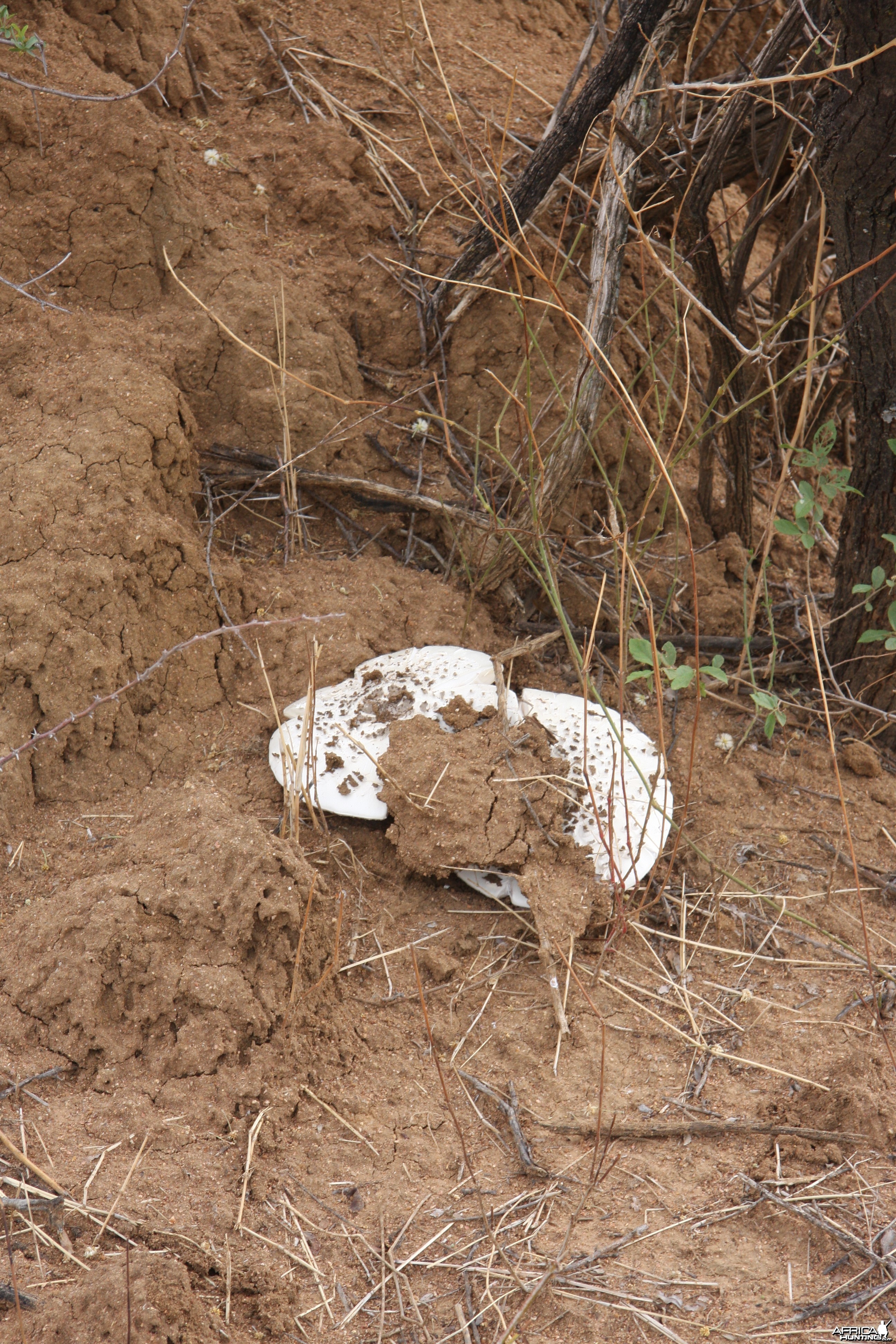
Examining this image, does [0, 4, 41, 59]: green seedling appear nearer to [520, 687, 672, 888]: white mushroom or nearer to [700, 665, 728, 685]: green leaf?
[520, 687, 672, 888]: white mushroom

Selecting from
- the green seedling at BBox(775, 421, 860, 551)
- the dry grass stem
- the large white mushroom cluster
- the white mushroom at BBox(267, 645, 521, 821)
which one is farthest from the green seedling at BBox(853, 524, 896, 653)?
the dry grass stem

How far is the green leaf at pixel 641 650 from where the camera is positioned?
2182 millimetres

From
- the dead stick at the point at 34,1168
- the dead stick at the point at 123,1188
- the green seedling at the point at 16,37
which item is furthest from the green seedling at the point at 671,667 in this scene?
the green seedling at the point at 16,37

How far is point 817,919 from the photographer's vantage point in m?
2.24

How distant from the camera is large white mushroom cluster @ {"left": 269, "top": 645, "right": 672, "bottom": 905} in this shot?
2.18 meters

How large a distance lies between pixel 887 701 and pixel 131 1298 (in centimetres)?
229

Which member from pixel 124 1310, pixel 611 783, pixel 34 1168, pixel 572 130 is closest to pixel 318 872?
pixel 611 783

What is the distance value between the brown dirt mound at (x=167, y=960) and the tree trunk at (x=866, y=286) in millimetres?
1704

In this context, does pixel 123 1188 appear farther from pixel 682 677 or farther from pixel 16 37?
pixel 16 37

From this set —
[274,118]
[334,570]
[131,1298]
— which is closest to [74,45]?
[274,118]

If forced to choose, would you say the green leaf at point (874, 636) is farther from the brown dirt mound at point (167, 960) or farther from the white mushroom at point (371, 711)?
the brown dirt mound at point (167, 960)

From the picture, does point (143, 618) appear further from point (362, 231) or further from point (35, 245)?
point (362, 231)

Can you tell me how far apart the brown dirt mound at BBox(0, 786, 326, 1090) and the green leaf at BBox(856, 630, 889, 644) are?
1547 millimetres

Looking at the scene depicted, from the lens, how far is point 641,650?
222 cm
